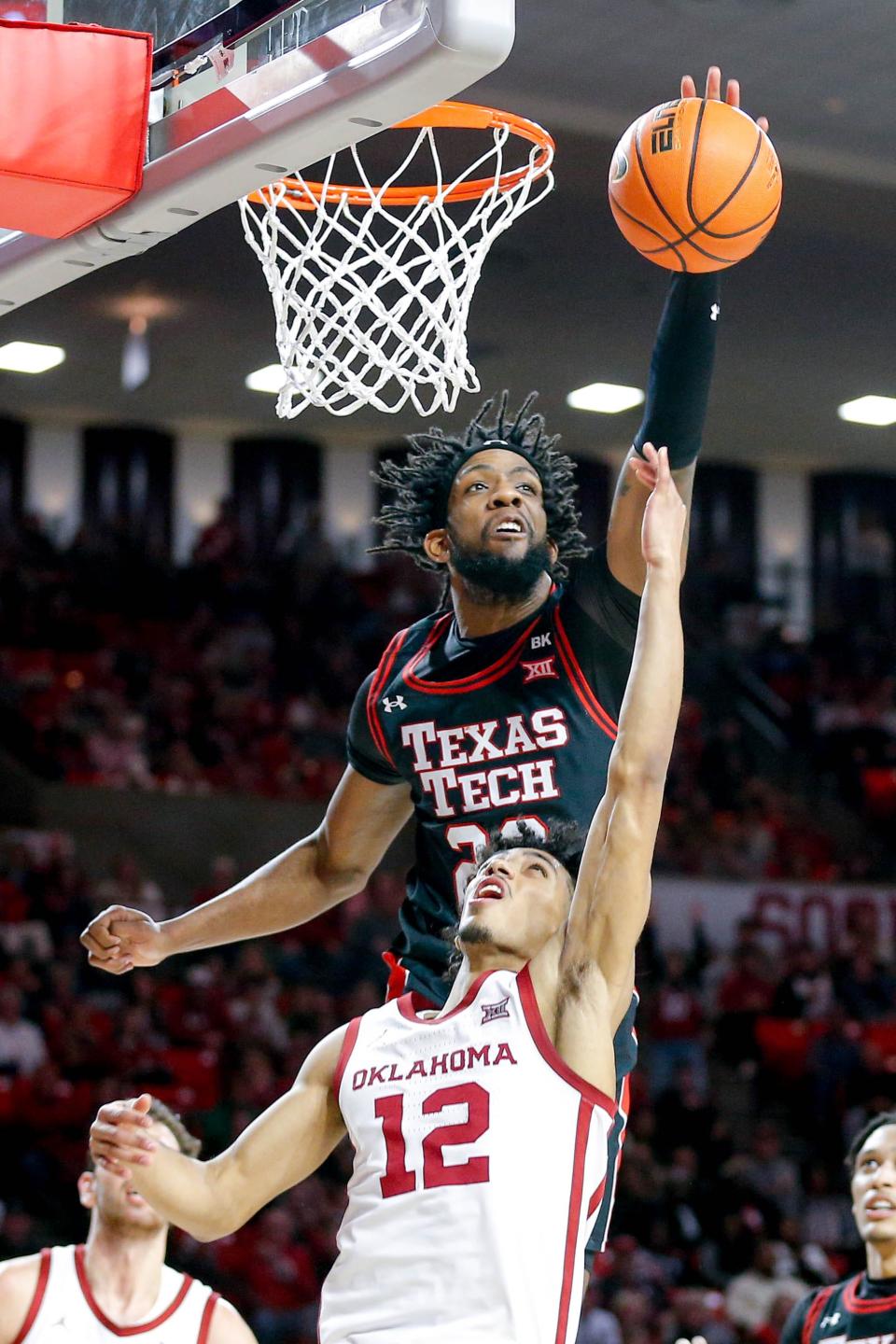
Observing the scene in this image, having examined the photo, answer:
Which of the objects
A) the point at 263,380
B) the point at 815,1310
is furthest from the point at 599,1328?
the point at 263,380

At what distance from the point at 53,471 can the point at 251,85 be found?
50.0 feet

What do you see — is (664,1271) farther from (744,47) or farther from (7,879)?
(744,47)

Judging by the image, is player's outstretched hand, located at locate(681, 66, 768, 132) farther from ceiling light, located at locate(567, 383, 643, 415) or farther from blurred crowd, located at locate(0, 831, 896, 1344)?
ceiling light, located at locate(567, 383, 643, 415)

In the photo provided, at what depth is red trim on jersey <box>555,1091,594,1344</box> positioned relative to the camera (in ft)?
10.2

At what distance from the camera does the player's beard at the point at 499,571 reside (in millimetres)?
4000

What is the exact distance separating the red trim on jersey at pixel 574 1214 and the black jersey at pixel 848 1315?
2.97 meters

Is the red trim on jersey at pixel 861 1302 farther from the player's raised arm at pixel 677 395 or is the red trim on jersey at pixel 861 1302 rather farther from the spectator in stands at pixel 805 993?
the spectator in stands at pixel 805 993

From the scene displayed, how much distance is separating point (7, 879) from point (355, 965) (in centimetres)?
234

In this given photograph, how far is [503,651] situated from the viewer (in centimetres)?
404

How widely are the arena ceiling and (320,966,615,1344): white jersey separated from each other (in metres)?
5.97

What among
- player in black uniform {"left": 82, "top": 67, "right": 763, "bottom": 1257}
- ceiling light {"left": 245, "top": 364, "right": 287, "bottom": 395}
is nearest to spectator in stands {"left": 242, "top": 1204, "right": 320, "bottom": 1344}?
player in black uniform {"left": 82, "top": 67, "right": 763, "bottom": 1257}

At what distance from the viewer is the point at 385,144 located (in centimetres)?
495

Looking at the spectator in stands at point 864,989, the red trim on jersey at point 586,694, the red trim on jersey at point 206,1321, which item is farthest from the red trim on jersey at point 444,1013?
the spectator in stands at point 864,989

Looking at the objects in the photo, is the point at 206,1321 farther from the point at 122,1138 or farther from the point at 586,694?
the point at 586,694
